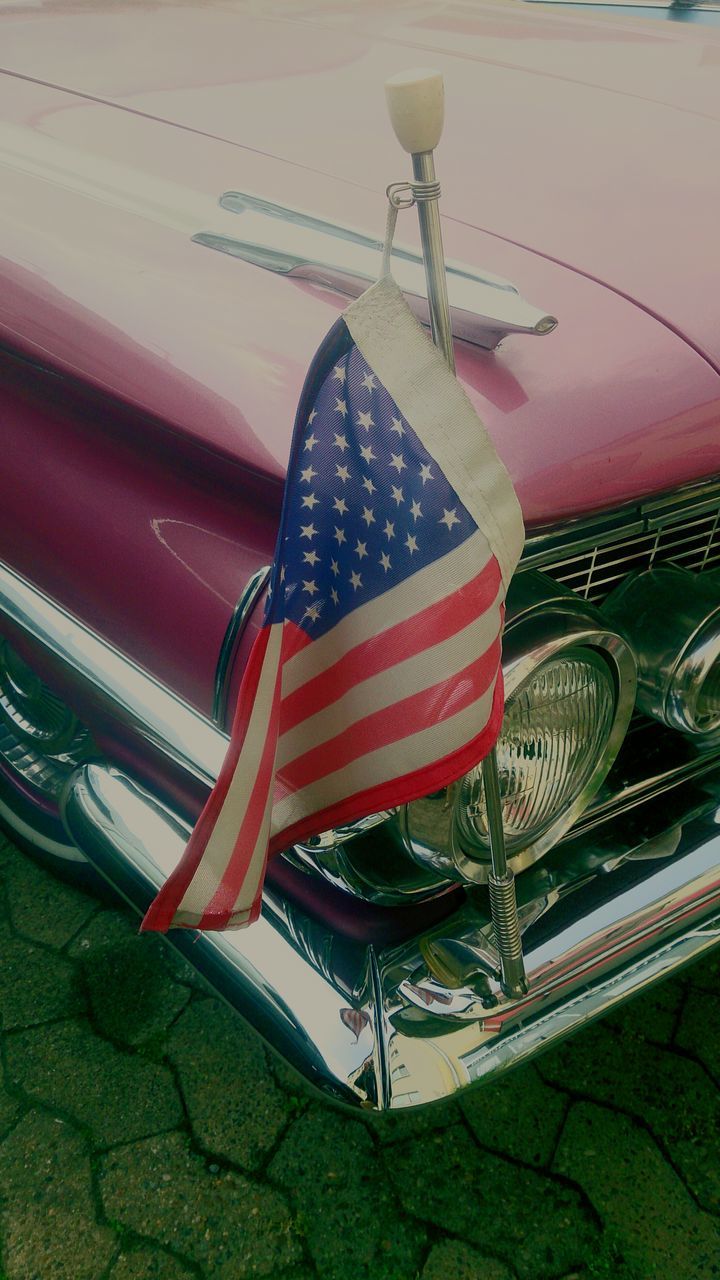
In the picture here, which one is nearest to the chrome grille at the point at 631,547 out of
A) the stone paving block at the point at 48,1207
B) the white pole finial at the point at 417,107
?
the white pole finial at the point at 417,107

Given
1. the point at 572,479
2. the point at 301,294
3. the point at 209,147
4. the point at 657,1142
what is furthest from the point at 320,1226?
the point at 209,147

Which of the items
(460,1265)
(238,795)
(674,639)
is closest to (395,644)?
(238,795)

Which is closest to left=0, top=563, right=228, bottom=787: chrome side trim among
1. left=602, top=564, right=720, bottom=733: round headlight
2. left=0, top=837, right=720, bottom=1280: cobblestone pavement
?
left=0, top=837, right=720, bottom=1280: cobblestone pavement

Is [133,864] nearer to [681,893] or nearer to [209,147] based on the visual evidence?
[681,893]

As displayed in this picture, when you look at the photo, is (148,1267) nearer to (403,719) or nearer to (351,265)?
(403,719)

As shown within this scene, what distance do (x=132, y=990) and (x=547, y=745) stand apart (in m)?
0.97

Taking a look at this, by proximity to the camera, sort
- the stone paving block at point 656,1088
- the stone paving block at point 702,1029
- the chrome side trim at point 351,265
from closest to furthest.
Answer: the chrome side trim at point 351,265
the stone paving block at point 656,1088
the stone paving block at point 702,1029

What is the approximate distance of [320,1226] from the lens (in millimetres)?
1343

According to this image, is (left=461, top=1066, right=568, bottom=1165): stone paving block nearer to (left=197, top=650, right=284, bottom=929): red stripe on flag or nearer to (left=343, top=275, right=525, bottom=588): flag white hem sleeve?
(left=197, top=650, right=284, bottom=929): red stripe on flag

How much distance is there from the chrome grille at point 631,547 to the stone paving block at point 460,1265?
0.85 m

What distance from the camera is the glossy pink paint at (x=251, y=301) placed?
918 mm

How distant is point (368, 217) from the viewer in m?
1.07

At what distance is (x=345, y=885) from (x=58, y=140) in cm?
99

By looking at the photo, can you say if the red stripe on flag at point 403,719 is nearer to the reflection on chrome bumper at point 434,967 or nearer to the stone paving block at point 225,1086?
the reflection on chrome bumper at point 434,967
